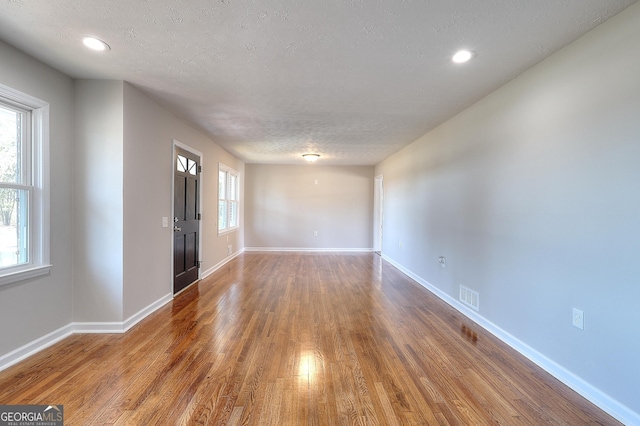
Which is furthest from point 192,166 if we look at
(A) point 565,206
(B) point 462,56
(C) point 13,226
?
(A) point 565,206

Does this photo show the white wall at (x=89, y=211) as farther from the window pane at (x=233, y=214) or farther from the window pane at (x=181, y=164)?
the window pane at (x=233, y=214)

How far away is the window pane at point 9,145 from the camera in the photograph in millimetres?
2189

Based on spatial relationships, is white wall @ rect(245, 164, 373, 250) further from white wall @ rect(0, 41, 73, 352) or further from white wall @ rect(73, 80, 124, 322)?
white wall @ rect(0, 41, 73, 352)

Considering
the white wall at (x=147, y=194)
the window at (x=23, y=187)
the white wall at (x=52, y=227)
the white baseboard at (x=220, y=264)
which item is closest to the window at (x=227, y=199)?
the white baseboard at (x=220, y=264)

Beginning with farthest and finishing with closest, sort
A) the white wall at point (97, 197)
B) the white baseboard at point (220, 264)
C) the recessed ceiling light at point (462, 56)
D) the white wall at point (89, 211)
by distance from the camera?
the white baseboard at point (220, 264), the white wall at point (97, 197), the white wall at point (89, 211), the recessed ceiling light at point (462, 56)

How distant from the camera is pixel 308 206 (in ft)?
26.1

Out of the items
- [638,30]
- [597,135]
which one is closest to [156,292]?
[597,135]

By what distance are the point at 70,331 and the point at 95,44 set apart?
8.30 ft

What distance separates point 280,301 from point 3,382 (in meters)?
2.39

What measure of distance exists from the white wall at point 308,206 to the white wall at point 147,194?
145 inches

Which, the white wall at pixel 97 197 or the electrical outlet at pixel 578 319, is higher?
the white wall at pixel 97 197

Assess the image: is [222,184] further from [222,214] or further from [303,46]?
[303,46]

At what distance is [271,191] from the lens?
7.88 metres

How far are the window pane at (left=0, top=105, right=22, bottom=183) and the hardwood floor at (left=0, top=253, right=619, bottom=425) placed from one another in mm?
1466
